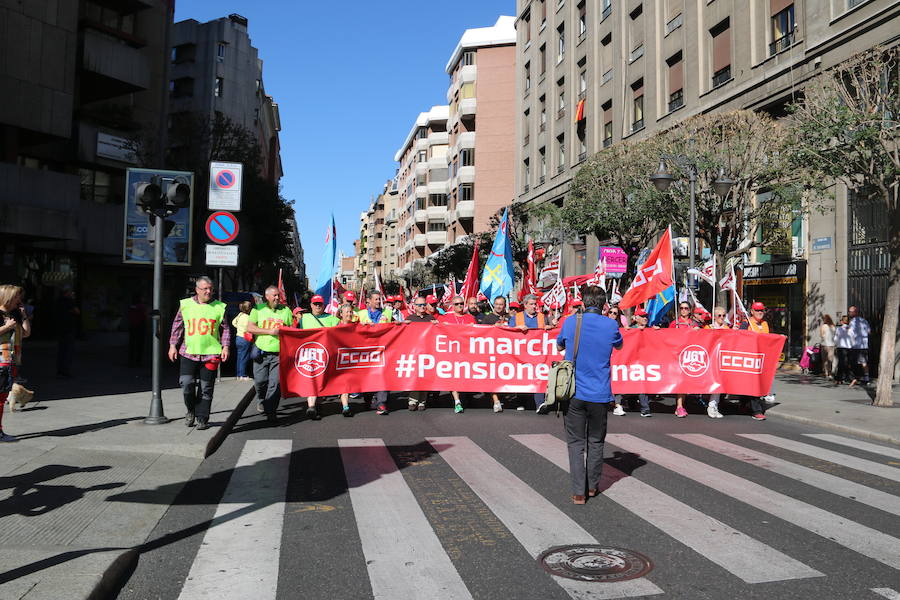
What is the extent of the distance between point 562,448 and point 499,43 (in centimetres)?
5765

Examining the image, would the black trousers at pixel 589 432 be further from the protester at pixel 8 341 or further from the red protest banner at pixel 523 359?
the protester at pixel 8 341

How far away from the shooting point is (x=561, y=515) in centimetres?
545

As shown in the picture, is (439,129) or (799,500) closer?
(799,500)

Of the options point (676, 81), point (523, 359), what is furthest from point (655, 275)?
point (676, 81)

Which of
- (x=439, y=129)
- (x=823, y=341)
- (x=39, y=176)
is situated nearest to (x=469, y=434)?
(x=823, y=341)

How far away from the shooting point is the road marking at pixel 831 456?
24.1 ft

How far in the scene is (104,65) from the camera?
100ft

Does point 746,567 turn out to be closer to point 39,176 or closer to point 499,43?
point 39,176

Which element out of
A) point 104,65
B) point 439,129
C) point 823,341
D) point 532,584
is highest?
point 439,129

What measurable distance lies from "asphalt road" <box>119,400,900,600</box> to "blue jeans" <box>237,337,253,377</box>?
6113mm

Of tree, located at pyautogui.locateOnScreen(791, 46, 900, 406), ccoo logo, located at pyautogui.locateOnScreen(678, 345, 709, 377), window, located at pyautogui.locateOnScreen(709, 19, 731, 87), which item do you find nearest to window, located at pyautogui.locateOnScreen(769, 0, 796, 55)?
window, located at pyautogui.locateOnScreen(709, 19, 731, 87)

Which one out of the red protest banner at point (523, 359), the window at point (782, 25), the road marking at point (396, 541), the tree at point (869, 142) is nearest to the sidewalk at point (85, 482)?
the road marking at point (396, 541)

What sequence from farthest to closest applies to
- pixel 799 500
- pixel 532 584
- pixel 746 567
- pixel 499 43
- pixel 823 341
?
pixel 499 43 → pixel 823 341 → pixel 799 500 → pixel 746 567 → pixel 532 584

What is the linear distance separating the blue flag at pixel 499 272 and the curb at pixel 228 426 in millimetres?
5264
